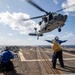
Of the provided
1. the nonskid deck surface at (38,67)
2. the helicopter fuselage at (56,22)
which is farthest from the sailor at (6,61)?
the helicopter fuselage at (56,22)

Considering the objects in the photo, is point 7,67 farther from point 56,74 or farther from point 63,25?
point 63,25

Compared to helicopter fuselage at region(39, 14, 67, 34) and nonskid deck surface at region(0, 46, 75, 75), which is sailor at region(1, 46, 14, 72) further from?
helicopter fuselage at region(39, 14, 67, 34)

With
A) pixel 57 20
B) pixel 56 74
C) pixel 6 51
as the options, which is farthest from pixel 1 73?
pixel 57 20

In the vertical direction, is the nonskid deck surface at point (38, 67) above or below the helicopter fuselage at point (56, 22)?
below

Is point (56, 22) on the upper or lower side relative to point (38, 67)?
upper

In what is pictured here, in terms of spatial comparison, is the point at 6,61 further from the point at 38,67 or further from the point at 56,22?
the point at 56,22

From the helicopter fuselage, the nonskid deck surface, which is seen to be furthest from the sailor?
the helicopter fuselage

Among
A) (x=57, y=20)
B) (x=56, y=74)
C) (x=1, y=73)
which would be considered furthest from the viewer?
(x=57, y=20)

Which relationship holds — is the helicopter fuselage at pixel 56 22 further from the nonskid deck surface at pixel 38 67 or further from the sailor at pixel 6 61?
the sailor at pixel 6 61

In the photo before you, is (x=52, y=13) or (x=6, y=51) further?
(x=52, y=13)

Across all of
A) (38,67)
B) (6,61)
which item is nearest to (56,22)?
(38,67)

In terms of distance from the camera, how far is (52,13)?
24609 mm

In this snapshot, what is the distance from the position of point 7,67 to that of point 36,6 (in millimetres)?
15294

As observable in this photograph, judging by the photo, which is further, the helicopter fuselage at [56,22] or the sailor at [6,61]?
the helicopter fuselage at [56,22]
